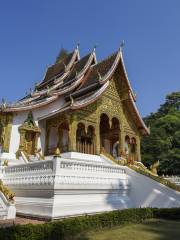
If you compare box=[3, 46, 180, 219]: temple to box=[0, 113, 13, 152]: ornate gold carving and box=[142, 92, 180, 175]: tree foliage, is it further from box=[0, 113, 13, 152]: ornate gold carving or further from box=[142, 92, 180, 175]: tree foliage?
box=[142, 92, 180, 175]: tree foliage

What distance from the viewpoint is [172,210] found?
9.50 meters

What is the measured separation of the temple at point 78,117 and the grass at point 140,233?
6.59 m

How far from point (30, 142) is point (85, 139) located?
3605 millimetres

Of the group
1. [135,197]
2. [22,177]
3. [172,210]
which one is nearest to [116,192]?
[135,197]

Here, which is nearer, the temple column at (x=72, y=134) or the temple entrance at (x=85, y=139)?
the temple column at (x=72, y=134)

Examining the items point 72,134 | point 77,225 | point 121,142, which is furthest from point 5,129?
point 77,225

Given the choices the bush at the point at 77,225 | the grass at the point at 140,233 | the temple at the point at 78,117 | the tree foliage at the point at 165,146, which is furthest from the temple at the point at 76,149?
the tree foliage at the point at 165,146

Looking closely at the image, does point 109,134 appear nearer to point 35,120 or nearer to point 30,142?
point 35,120

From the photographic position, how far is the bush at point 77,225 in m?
5.23

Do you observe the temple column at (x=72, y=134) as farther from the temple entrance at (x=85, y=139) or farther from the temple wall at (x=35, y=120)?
the temple wall at (x=35, y=120)

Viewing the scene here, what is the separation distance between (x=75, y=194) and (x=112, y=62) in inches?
424

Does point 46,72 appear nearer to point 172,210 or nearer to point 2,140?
point 2,140

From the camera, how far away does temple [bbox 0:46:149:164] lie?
13656mm

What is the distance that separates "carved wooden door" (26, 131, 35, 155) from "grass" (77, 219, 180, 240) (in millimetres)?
7891
